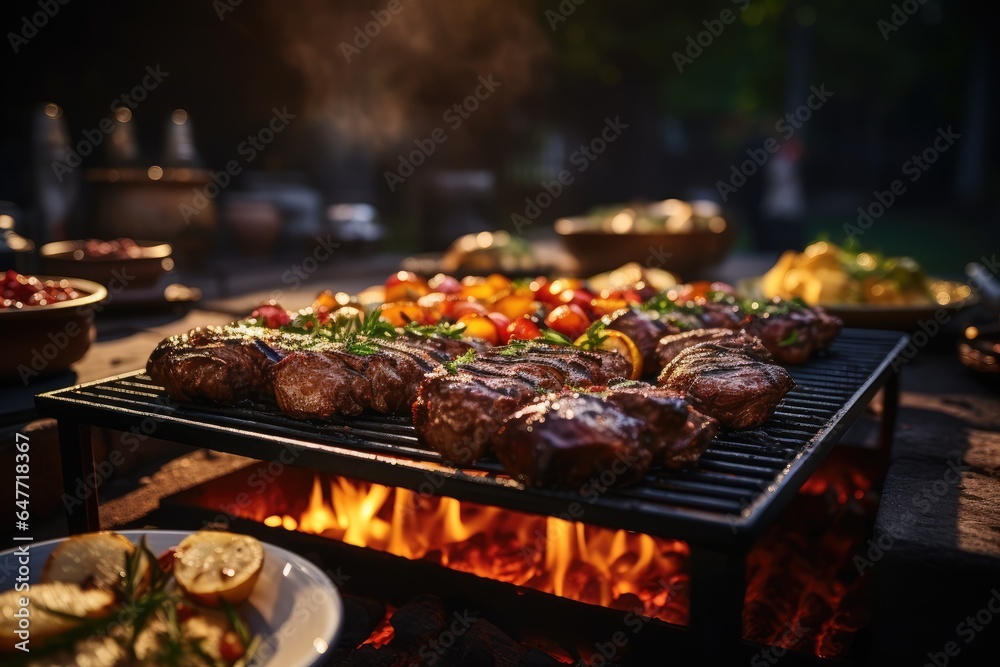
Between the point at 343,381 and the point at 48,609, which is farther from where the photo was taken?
the point at 343,381

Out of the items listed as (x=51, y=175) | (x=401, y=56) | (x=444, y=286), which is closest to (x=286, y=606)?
(x=444, y=286)

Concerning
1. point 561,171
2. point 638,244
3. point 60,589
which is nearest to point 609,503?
point 60,589

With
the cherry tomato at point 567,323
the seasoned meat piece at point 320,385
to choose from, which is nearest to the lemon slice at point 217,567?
the seasoned meat piece at point 320,385

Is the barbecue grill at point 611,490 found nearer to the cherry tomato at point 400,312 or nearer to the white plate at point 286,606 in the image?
the white plate at point 286,606

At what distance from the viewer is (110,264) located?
20.4 feet

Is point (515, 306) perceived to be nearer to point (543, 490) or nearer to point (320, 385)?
point (320, 385)

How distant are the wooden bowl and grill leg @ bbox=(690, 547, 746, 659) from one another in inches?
256

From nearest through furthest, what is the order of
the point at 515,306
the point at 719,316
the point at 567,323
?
the point at 567,323, the point at 719,316, the point at 515,306

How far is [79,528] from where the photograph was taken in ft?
10.4

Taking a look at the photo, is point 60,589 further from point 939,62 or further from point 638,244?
point 939,62

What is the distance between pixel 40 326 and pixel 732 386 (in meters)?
3.22

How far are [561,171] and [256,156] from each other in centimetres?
1179

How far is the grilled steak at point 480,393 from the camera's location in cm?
248

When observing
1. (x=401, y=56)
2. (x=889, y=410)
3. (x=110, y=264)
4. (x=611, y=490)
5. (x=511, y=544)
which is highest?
(x=401, y=56)
